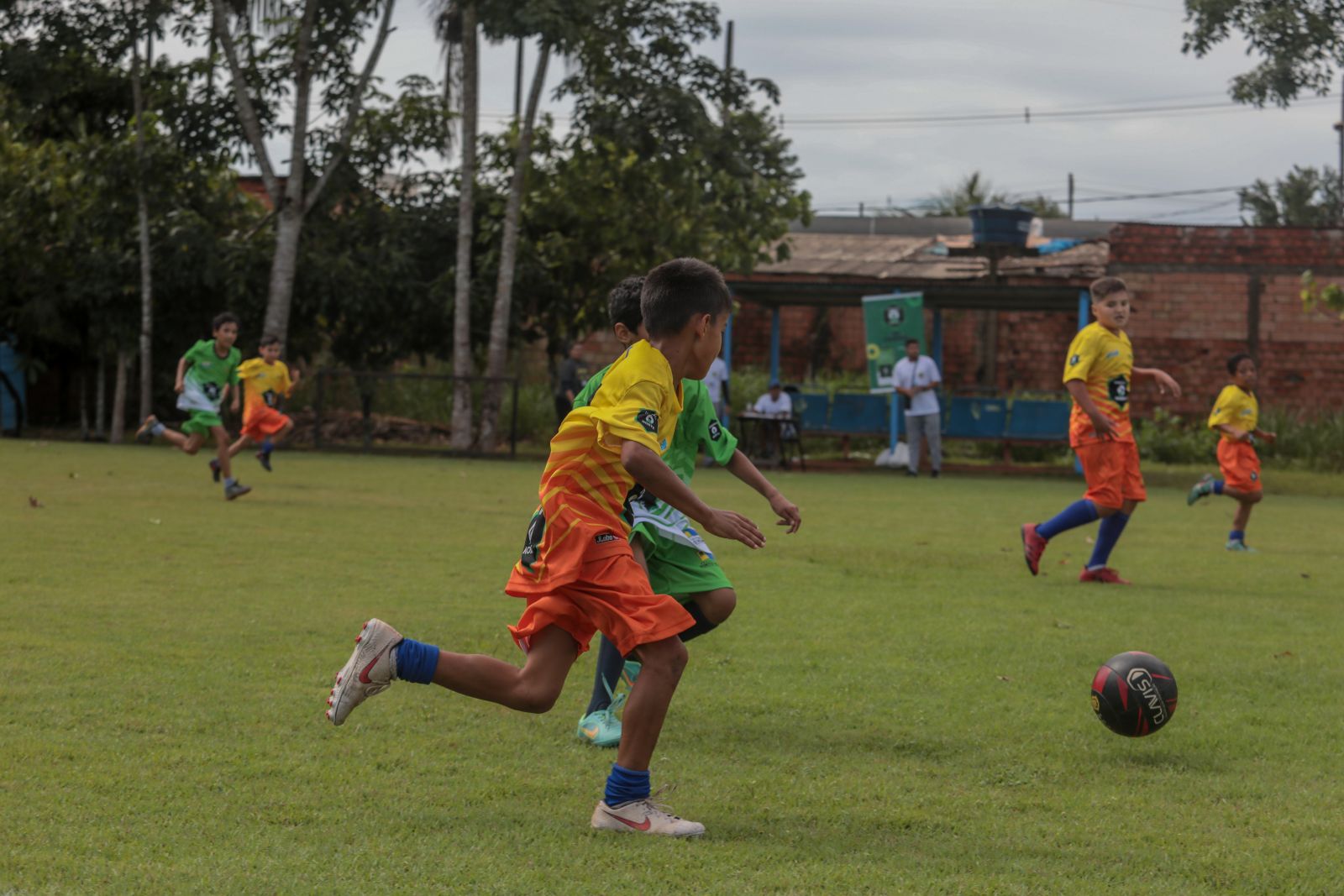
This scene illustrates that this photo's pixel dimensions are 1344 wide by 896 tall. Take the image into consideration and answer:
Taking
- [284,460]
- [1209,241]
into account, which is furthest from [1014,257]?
[284,460]

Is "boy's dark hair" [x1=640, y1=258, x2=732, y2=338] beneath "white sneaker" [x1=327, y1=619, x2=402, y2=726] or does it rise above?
above

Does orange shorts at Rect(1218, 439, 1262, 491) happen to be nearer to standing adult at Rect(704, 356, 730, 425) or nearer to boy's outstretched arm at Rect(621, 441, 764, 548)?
boy's outstretched arm at Rect(621, 441, 764, 548)

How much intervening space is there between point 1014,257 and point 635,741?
22.3m

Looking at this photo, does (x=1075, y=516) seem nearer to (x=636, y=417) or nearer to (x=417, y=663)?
(x=636, y=417)

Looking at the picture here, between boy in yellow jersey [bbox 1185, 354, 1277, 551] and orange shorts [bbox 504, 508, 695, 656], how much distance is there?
29.9 feet

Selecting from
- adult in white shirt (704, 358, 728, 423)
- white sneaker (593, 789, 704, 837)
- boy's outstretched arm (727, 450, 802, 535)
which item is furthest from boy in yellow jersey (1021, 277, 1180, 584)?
adult in white shirt (704, 358, 728, 423)

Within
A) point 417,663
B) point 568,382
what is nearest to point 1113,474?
point 417,663

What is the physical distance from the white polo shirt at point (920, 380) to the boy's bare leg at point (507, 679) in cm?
1799

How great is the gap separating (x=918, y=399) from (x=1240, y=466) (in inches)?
385

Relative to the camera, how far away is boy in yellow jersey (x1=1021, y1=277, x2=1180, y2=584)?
9562 mm

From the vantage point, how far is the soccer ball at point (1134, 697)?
507 cm

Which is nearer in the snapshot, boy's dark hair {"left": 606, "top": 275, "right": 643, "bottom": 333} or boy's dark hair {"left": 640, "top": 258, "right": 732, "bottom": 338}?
boy's dark hair {"left": 640, "top": 258, "right": 732, "bottom": 338}

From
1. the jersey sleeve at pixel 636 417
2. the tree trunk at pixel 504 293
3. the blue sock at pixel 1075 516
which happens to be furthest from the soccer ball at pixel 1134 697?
the tree trunk at pixel 504 293

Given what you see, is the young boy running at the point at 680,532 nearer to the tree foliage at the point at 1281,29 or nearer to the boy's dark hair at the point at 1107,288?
the boy's dark hair at the point at 1107,288
